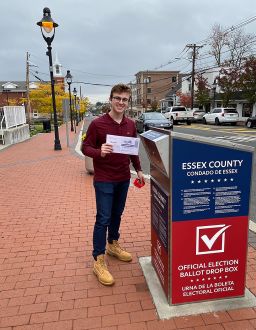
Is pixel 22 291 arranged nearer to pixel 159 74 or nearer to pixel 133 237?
pixel 133 237

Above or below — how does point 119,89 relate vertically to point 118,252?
above

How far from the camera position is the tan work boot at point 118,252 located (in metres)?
3.75

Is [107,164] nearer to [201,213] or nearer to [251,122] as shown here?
[201,213]

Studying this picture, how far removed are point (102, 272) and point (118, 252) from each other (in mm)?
509

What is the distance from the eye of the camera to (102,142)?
3217mm

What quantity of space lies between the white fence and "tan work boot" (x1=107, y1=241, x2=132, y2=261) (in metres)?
14.4


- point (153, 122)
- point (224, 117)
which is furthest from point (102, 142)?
point (224, 117)

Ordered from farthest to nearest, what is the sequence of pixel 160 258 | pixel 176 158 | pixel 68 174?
pixel 68 174 < pixel 160 258 < pixel 176 158

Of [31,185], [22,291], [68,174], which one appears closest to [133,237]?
[22,291]

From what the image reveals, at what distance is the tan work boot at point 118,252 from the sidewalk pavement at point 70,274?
70 millimetres

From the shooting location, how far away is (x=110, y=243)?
3867 mm

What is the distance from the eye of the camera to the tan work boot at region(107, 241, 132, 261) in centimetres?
375

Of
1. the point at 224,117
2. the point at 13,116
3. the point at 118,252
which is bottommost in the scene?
the point at 118,252

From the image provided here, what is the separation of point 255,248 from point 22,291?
9.03ft
